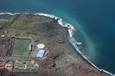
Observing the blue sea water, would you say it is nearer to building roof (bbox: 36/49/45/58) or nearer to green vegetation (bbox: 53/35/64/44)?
green vegetation (bbox: 53/35/64/44)

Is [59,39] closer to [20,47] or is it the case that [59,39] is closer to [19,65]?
[20,47]

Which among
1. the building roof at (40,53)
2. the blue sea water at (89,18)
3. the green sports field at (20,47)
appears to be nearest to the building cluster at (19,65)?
the building roof at (40,53)

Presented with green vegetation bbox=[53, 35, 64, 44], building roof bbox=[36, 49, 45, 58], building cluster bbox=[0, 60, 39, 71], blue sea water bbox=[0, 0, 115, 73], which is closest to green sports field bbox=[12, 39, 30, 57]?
building cluster bbox=[0, 60, 39, 71]

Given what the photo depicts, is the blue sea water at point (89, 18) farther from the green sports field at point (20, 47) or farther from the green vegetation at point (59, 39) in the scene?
the green sports field at point (20, 47)

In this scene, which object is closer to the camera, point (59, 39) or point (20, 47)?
point (20, 47)

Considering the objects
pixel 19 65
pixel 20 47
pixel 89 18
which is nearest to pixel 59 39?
pixel 20 47
